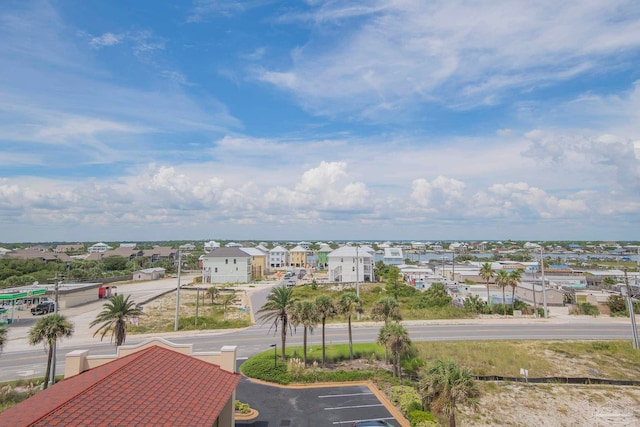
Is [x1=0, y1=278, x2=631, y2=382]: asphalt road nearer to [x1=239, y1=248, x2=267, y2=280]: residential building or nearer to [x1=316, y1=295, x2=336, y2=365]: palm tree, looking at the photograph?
[x1=316, y1=295, x2=336, y2=365]: palm tree

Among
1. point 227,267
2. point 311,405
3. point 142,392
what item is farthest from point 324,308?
point 227,267

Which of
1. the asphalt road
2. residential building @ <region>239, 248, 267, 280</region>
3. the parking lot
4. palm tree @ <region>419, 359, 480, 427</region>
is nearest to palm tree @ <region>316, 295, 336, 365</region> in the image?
the parking lot

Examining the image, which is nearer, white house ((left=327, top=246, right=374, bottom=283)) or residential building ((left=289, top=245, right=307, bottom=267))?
white house ((left=327, top=246, right=374, bottom=283))

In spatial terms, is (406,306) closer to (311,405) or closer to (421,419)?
(311,405)

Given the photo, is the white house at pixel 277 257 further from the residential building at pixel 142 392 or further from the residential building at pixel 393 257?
the residential building at pixel 142 392

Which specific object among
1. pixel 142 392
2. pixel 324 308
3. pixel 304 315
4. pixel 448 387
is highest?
pixel 142 392

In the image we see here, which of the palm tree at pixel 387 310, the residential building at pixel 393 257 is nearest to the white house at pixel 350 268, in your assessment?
the residential building at pixel 393 257

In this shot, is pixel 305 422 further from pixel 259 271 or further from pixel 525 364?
pixel 259 271
